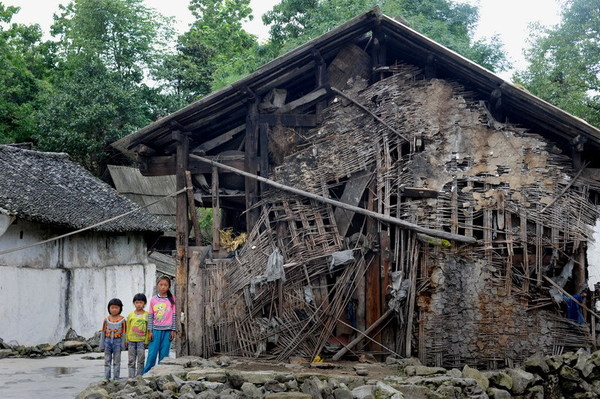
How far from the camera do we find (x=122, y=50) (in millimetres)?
35219

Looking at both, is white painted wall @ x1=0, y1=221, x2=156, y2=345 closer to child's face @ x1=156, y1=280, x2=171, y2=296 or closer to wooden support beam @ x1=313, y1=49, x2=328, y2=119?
child's face @ x1=156, y1=280, x2=171, y2=296

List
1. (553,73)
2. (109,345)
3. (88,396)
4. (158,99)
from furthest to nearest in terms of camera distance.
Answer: (158,99), (553,73), (109,345), (88,396)

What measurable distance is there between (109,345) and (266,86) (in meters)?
4.43

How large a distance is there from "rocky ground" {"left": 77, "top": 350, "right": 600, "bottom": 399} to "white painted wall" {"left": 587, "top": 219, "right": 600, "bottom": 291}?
1.17 meters

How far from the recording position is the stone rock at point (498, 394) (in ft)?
28.8

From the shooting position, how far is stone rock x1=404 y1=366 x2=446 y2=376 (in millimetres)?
8977

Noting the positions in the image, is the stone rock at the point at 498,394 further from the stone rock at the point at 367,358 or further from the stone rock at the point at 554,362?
the stone rock at the point at 367,358

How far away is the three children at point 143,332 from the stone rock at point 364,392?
327 cm

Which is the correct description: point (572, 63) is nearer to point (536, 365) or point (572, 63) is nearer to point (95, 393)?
point (536, 365)

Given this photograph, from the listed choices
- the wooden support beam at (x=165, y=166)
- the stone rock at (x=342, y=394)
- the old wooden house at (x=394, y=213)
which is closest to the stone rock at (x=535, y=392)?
the old wooden house at (x=394, y=213)

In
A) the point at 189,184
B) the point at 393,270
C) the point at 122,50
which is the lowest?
the point at 393,270

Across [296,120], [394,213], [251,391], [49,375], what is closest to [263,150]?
[296,120]

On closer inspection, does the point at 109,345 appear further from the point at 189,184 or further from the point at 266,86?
the point at 266,86

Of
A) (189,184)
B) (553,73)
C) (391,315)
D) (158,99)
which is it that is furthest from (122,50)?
(391,315)
